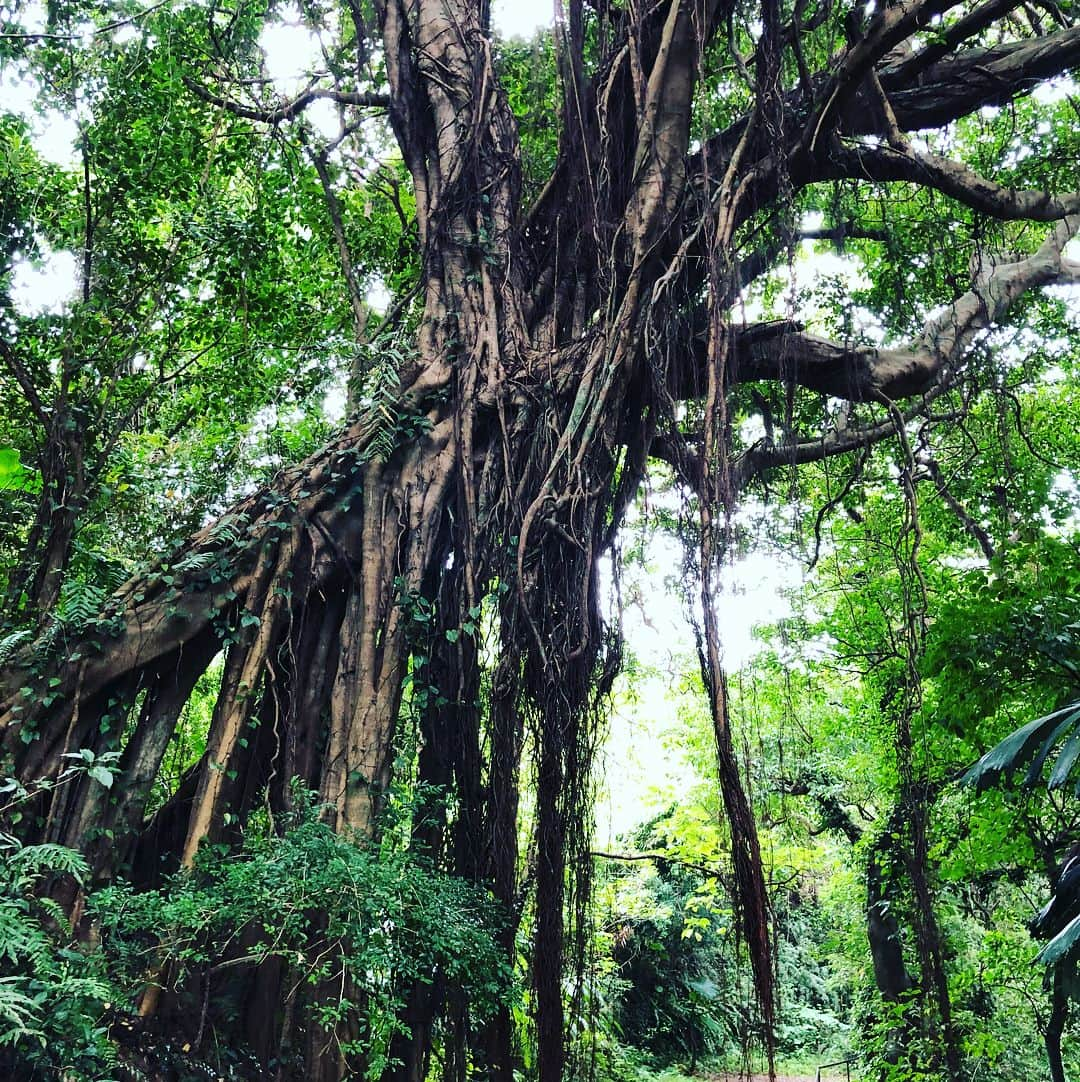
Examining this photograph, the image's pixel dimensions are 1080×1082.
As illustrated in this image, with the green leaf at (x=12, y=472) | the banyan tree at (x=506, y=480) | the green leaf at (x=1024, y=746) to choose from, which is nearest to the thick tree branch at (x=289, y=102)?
the banyan tree at (x=506, y=480)

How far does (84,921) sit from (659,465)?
213 inches

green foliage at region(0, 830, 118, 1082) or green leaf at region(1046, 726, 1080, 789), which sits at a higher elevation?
green leaf at region(1046, 726, 1080, 789)

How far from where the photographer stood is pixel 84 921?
9.78 feet

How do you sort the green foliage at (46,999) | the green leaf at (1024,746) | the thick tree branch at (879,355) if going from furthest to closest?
1. the thick tree branch at (879,355)
2. the green leaf at (1024,746)
3. the green foliage at (46,999)

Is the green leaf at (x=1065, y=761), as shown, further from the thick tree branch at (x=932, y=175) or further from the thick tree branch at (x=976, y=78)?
the thick tree branch at (x=976, y=78)

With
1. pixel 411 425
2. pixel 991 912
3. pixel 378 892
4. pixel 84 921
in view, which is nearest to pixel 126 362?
pixel 411 425

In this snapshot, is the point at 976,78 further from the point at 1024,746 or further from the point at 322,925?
the point at 322,925

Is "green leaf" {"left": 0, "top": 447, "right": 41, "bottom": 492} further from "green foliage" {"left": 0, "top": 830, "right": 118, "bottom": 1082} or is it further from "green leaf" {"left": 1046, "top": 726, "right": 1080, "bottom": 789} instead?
"green leaf" {"left": 1046, "top": 726, "right": 1080, "bottom": 789}

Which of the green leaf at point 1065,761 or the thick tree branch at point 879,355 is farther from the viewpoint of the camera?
the thick tree branch at point 879,355

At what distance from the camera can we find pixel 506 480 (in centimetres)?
376

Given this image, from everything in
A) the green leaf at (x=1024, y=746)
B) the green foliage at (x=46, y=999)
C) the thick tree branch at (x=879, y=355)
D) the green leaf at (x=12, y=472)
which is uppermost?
the thick tree branch at (x=879, y=355)

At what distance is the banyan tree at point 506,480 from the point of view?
3262 mm

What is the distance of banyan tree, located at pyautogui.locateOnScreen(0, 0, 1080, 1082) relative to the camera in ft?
10.7

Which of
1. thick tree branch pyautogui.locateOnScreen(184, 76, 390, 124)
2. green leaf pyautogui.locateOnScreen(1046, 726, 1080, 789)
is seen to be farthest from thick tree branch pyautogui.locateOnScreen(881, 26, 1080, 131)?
green leaf pyautogui.locateOnScreen(1046, 726, 1080, 789)
